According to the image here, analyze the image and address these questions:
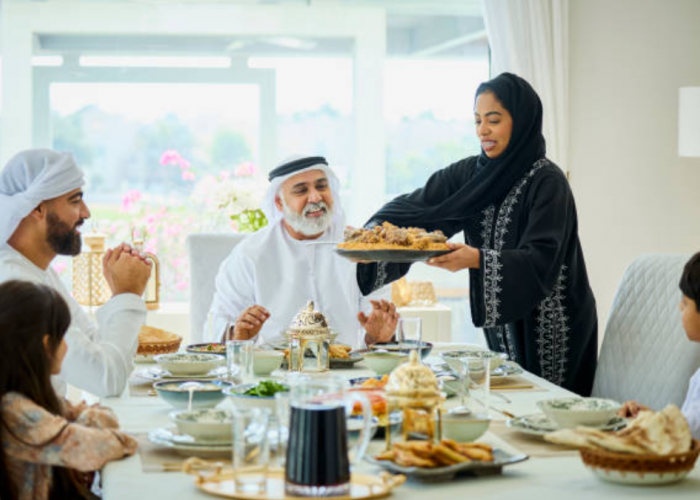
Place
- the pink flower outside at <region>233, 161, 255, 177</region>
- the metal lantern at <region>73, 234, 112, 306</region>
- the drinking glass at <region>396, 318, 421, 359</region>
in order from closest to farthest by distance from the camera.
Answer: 1. the drinking glass at <region>396, 318, 421, 359</region>
2. the metal lantern at <region>73, 234, 112, 306</region>
3. the pink flower outside at <region>233, 161, 255, 177</region>

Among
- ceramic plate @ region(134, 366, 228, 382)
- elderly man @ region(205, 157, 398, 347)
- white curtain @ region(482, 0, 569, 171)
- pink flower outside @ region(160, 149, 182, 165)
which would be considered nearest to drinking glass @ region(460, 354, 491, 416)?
ceramic plate @ region(134, 366, 228, 382)

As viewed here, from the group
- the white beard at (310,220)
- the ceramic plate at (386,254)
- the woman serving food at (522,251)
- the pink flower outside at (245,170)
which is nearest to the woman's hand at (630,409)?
the ceramic plate at (386,254)

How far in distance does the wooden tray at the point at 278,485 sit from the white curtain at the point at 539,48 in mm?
3999

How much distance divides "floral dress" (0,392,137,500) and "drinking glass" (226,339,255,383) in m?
0.56

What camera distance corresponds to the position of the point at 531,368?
3.11 meters

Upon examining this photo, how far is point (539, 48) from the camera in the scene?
209 inches

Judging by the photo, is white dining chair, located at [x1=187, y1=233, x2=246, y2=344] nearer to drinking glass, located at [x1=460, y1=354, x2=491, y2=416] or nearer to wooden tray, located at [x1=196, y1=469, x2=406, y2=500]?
drinking glass, located at [x1=460, y1=354, x2=491, y2=416]

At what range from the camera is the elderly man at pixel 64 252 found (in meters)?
2.26

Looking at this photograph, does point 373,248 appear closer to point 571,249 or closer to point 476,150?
point 571,249

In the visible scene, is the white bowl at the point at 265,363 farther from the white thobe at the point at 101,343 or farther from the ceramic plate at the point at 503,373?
the ceramic plate at the point at 503,373

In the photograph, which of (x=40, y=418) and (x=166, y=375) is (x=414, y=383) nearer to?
(x=40, y=418)

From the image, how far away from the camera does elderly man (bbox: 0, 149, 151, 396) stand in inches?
89.1

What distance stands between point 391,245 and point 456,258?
10.5 inches

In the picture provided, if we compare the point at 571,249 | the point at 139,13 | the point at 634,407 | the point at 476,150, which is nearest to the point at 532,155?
the point at 571,249
